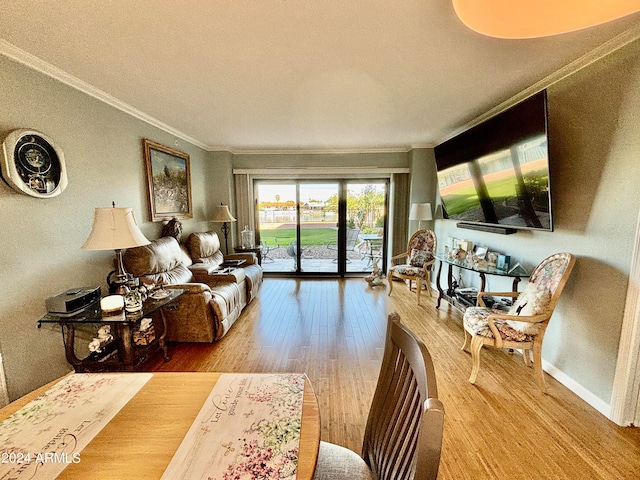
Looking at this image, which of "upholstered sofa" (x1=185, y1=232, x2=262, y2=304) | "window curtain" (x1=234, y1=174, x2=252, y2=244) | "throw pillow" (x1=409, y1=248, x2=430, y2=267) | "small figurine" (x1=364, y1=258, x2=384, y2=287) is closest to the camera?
"upholstered sofa" (x1=185, y1=232, x2=262, y2=304)

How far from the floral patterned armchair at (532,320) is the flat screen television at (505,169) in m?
0.35

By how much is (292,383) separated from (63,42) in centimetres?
249

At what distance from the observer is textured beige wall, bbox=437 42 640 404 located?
1677mm

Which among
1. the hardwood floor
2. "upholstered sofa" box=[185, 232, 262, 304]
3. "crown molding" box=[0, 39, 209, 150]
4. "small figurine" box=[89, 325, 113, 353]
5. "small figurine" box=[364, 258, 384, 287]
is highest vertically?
"crown molding" box=[0, 39, 209, 150]

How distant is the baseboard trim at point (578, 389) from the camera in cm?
180

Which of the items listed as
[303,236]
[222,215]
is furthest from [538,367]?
[222,215]

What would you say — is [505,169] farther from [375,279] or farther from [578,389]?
[375,279]

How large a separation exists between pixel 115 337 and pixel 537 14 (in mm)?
3284

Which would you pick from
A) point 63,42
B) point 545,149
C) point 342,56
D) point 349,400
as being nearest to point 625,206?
point 545,149

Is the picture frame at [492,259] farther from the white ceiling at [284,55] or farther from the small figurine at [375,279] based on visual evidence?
the small figurine at [375,279]

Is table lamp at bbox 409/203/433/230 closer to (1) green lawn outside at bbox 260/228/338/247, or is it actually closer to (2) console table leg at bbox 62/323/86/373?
(1) green lawn outside at bbox 260/228/338/247

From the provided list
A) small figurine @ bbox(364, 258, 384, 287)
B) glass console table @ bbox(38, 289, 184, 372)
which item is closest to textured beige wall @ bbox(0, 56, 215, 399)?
glass console table @ bbox(38, 289, 184, 372)

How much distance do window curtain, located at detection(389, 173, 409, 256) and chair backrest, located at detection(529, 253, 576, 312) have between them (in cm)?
274

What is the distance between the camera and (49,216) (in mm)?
1995
